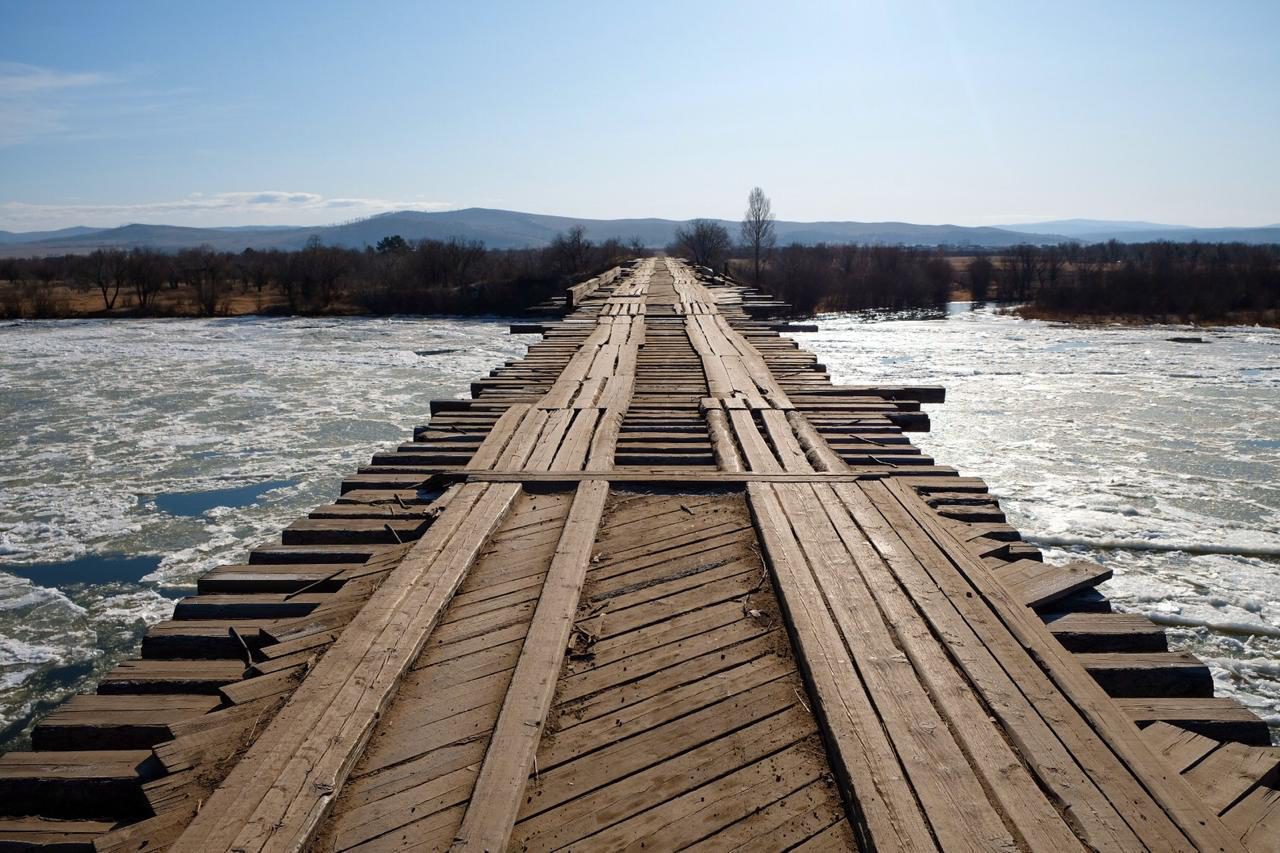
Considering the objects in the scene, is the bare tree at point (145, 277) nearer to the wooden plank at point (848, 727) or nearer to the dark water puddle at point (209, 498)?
the dark water puddle at point (209, 498)

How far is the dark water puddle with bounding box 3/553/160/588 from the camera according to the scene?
8.71 m

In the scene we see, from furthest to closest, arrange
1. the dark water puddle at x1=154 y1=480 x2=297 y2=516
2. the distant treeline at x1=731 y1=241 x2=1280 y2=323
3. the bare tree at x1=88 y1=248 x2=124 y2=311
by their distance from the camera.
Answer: the bare tree at x1=88 y1=248 x2=124 y2=311 → the distant treeline at x1=731 y1=241 x2=1280 y2=323 → the dark water puddle at x1=154 y1=480 x2=297 y2=516

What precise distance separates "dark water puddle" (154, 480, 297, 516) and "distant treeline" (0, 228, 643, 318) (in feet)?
79.3

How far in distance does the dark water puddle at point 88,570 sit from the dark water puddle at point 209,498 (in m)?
1.53

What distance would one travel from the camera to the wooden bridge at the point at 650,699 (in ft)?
6.34

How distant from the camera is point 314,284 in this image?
45.6m

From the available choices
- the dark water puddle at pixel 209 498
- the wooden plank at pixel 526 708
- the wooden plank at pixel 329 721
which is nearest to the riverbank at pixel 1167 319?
the dark water puddle at pixel 209 498

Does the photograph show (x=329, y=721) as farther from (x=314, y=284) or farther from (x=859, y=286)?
(x=859, y=286)

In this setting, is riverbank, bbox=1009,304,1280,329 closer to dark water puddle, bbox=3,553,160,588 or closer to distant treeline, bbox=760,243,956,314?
distant treeline, bbox=760,243,956,314

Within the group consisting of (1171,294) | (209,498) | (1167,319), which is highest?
(1171,294)

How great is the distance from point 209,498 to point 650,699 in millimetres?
10663

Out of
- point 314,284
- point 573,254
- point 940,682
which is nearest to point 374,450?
point 940,682

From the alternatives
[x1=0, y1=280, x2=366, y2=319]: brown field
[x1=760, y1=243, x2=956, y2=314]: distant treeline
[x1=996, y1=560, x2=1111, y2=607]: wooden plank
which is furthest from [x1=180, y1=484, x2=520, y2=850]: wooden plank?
[x1=0, y1=280, x2=366, y2=319]: brown field

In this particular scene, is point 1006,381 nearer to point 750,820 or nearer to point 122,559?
point 122,559
